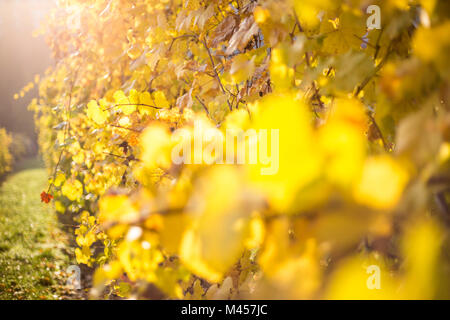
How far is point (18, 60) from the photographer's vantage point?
2002 cm

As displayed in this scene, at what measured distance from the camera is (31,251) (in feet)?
16.0

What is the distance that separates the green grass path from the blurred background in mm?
12584

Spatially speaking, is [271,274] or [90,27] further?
[90,27]

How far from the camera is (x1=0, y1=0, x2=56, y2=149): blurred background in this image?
58.7 feet

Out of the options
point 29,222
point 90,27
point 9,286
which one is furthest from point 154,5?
point 29,222

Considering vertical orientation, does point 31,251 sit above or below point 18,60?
below

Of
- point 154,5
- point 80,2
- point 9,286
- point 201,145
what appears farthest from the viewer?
point 9,286

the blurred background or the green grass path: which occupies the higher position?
the blurred background

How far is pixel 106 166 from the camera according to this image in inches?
72.6

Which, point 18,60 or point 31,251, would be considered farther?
point 18,60

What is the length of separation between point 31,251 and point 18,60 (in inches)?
780

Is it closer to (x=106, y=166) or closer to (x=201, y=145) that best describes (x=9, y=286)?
(x=106, y=166)

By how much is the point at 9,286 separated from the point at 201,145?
14.9 ft

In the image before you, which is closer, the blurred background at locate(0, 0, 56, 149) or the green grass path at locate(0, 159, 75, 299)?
the green grass path at locate(0, 159, 75, 299)
